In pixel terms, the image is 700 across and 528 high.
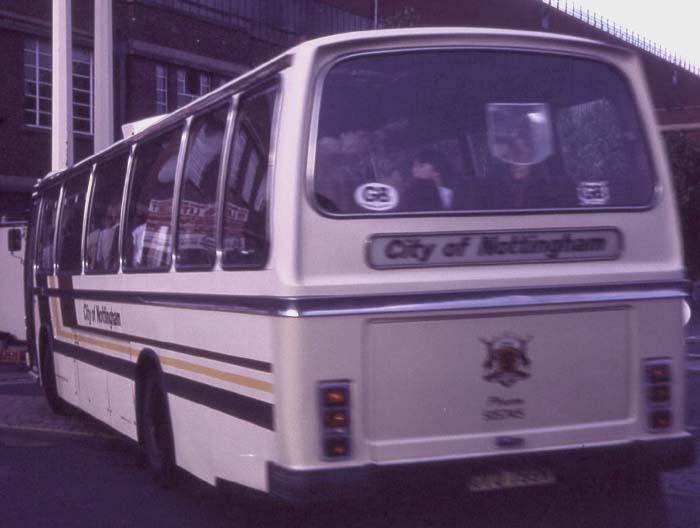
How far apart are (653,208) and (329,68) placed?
2.06 meters

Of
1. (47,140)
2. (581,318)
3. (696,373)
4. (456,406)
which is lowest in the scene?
(696,373)

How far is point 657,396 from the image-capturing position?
258 inches

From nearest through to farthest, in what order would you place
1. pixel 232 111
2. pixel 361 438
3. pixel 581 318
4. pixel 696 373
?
1. pixel 361 438
2. pixel 581 318
3. pixel 232 111
4. pixel 696 373

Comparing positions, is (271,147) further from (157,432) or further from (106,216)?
(106,216)

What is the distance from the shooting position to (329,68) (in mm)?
6285

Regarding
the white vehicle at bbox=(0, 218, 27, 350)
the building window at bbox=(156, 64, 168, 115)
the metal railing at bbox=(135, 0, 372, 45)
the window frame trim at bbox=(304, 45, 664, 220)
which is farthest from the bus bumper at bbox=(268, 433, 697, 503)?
the building window at bbox=(156, 64, 168, 115)

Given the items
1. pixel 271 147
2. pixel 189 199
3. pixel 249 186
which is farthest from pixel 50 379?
pixel 271 147

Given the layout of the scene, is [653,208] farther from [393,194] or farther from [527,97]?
[393,194]

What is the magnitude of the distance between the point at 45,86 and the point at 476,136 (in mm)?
25257

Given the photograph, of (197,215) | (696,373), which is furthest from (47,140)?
(197,215)

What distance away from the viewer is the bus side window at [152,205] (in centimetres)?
807

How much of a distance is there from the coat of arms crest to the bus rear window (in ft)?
2.41

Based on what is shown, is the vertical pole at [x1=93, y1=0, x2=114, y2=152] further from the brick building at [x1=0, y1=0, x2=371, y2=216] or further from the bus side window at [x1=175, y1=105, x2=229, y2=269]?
the bus side window at [x1=175, y1=105, x2=229, y2=269]

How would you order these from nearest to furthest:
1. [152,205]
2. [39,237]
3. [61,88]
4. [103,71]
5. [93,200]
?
[152,205] → [93,200] → [39,237] → [61,88] → [103,71]
